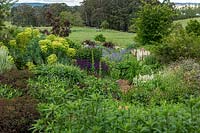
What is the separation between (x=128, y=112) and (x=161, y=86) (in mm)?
3886

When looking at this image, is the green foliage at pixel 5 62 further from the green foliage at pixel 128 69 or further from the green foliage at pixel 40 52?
the green foliage at pixel 128 69

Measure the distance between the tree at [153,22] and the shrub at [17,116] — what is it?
467 inches

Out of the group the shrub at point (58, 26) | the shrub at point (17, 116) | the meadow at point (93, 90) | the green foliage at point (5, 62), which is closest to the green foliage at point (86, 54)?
the meadow at point (93, 90)

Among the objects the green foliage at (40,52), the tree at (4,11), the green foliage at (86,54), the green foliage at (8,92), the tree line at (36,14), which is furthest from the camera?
the tree line at (36,14)

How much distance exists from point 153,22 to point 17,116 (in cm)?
1238

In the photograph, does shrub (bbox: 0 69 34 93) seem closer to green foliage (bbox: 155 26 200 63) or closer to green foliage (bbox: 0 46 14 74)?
green foliage (bbox: 0 46 14 74)

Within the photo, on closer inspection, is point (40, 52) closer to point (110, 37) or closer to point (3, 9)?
point (3, 9)

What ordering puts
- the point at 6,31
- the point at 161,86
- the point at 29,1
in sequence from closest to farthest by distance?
the point at 161,86 < the point at 6,31 < the point at 29,1

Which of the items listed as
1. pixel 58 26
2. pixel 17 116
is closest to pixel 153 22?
pixel 58 26

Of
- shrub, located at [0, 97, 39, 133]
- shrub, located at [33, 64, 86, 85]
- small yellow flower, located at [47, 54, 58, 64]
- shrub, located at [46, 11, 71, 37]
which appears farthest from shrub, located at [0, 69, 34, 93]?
shrub, located at [46, 11, 71, 37]

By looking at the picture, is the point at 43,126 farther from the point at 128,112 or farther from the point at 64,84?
the point at 64,84

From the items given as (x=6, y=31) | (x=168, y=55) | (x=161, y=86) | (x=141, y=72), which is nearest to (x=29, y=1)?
(x=6, y=31)

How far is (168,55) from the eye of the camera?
39.1ft

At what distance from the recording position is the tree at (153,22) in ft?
56.5
